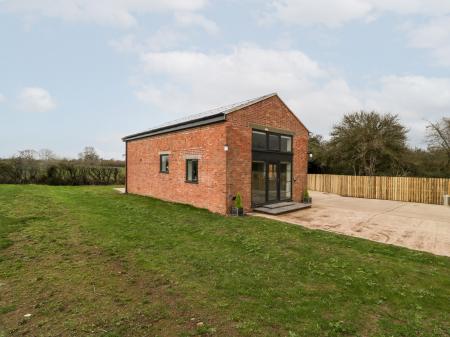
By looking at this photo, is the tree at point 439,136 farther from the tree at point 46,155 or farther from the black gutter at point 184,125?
the tree at point 46,155

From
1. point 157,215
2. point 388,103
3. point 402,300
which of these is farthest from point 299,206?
point 388,103

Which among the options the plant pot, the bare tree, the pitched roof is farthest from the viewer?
the bare tree

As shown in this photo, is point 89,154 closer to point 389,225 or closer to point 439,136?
point 389,225

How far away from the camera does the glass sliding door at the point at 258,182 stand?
36.8ft

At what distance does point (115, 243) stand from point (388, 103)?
83.5 ft

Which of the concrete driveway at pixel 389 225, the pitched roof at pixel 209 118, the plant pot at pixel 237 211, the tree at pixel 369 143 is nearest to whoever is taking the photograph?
the concrete driveway at pixel 389 225

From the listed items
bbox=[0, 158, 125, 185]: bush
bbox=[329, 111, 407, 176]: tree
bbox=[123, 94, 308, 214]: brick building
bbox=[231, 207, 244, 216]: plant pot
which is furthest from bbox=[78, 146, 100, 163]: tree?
bbox=[329, 111, 407, 176]: tree

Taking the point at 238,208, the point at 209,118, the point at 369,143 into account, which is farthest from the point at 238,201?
the point at 369,143

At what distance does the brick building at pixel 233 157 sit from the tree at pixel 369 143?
1255cm

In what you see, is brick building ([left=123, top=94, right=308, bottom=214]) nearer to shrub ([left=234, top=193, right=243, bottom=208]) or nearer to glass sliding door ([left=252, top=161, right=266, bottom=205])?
glass sliding door ([left=252, top=161, right=266, bottom=205])

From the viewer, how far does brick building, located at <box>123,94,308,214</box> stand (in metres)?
10.3

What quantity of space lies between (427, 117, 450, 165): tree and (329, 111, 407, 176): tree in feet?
6.15

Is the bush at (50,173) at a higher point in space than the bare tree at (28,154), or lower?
lower

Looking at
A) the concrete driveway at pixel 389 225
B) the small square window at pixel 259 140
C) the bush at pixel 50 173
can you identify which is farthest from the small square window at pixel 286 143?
the bush at pixel 50 173
